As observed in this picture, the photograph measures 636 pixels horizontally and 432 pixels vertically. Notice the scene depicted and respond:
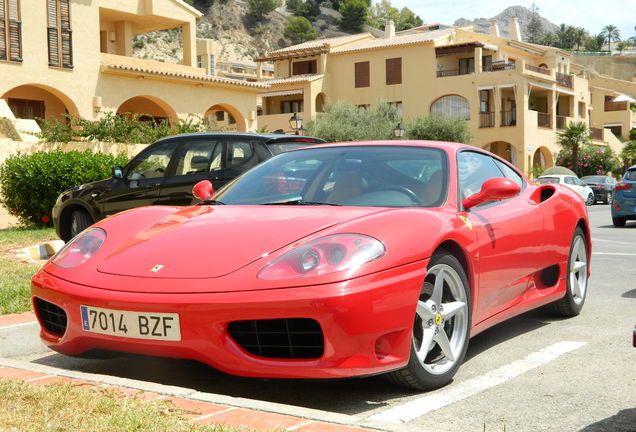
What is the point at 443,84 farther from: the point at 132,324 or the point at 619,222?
the point at 132,324

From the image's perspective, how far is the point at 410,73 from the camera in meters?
55.9

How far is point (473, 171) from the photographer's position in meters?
5.53

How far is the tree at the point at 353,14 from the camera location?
120 metres

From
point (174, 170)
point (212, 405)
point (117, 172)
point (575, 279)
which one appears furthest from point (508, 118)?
point (212, 405)

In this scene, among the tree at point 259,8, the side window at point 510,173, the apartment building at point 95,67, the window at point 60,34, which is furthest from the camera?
the tree at point 259,8

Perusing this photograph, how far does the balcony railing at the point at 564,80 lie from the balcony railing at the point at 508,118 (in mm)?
8083

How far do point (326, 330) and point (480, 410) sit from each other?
2.85ft

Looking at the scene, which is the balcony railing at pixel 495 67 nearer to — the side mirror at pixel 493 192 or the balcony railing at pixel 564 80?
the balcony railing at pixel 564 80

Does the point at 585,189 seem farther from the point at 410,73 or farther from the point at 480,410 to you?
the point at 480,410

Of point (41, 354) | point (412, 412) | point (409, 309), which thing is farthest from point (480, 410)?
point (41, 354)

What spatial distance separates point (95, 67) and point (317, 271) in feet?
94.5

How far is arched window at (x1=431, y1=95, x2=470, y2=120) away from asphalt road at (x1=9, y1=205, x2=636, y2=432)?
162 ft

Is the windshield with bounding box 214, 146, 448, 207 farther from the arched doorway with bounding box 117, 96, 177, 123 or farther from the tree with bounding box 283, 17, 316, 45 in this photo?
the tree with bounding box 283, 17, 316, 45

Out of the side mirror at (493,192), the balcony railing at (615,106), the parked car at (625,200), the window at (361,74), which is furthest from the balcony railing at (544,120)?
the side mirror at (493,192)
